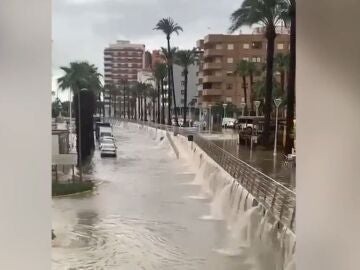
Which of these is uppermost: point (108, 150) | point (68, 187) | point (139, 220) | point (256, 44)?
point (256, 44)

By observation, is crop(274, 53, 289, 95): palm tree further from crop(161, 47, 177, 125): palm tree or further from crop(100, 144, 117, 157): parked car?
crop(100, 144, 117, 157): parked car

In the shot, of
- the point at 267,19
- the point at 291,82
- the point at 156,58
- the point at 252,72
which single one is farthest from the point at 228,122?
the point at 156,58

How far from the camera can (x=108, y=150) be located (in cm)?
534

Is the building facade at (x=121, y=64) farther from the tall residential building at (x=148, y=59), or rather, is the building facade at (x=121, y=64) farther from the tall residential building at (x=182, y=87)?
the tall residential building at (x=182, y=87)

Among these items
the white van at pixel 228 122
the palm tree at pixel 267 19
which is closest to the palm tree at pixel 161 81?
the white van at pixel 228 122

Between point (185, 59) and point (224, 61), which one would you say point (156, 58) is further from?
point (224, 61)

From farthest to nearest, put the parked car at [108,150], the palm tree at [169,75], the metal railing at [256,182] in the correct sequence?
the palm tree at [169,75] < the parked car at [108,150] < the metal railing at [256,182]

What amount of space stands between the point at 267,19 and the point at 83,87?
1.89 m

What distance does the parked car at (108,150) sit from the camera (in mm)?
5277

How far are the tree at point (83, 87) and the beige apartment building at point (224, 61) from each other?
3.40ft
